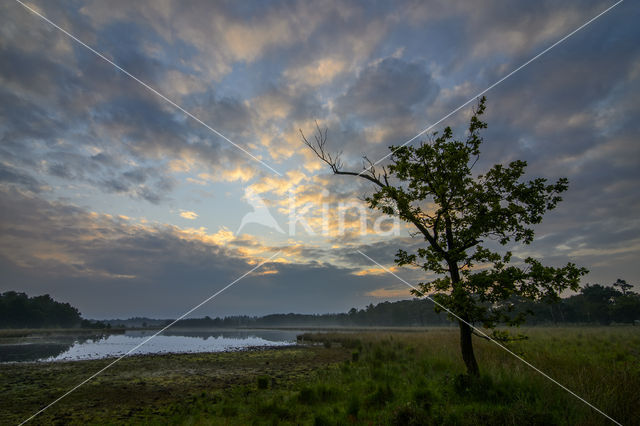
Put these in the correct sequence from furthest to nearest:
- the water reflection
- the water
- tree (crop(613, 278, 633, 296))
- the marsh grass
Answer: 1. tree (crop(613, 278, 633, 296))
2. the water
3. the water reflection
4. the marsh grass

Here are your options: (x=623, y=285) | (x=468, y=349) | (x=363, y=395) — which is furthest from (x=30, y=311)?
(x=623, y=285)

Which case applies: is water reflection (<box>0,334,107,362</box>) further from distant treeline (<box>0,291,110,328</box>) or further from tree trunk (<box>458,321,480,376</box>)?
distant treeline (<box>0,291,110,328</box>)

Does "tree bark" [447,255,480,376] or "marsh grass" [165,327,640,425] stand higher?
"tree bark" [447,255,480,376]

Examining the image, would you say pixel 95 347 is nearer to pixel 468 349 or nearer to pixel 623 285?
pixel 468 349

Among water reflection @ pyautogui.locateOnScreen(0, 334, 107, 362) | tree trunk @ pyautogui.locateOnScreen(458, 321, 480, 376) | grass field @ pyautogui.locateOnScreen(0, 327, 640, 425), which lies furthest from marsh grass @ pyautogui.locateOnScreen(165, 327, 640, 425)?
water reflection @ pyautogui.locateOnScreen(0, 334, 107, 362)

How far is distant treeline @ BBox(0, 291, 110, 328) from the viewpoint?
106875 mm

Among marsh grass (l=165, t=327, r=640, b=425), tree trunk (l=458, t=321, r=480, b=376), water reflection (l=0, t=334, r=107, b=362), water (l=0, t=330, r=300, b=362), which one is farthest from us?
water (l=0, t=330, r=300, b=362)

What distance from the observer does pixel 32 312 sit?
112 metres

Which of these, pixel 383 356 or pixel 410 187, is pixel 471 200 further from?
pixel 383 356

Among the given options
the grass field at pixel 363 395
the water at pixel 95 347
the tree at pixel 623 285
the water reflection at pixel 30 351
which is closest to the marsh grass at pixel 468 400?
the grass field at pixel 363 395

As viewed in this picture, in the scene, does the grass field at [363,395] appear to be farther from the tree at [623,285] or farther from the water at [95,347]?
the tree at [623,285]

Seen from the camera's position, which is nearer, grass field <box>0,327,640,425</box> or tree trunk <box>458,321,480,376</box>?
grass field <box>0,327,640,425</box>

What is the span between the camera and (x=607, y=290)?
89.1m

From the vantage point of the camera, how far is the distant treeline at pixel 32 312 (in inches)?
4208
